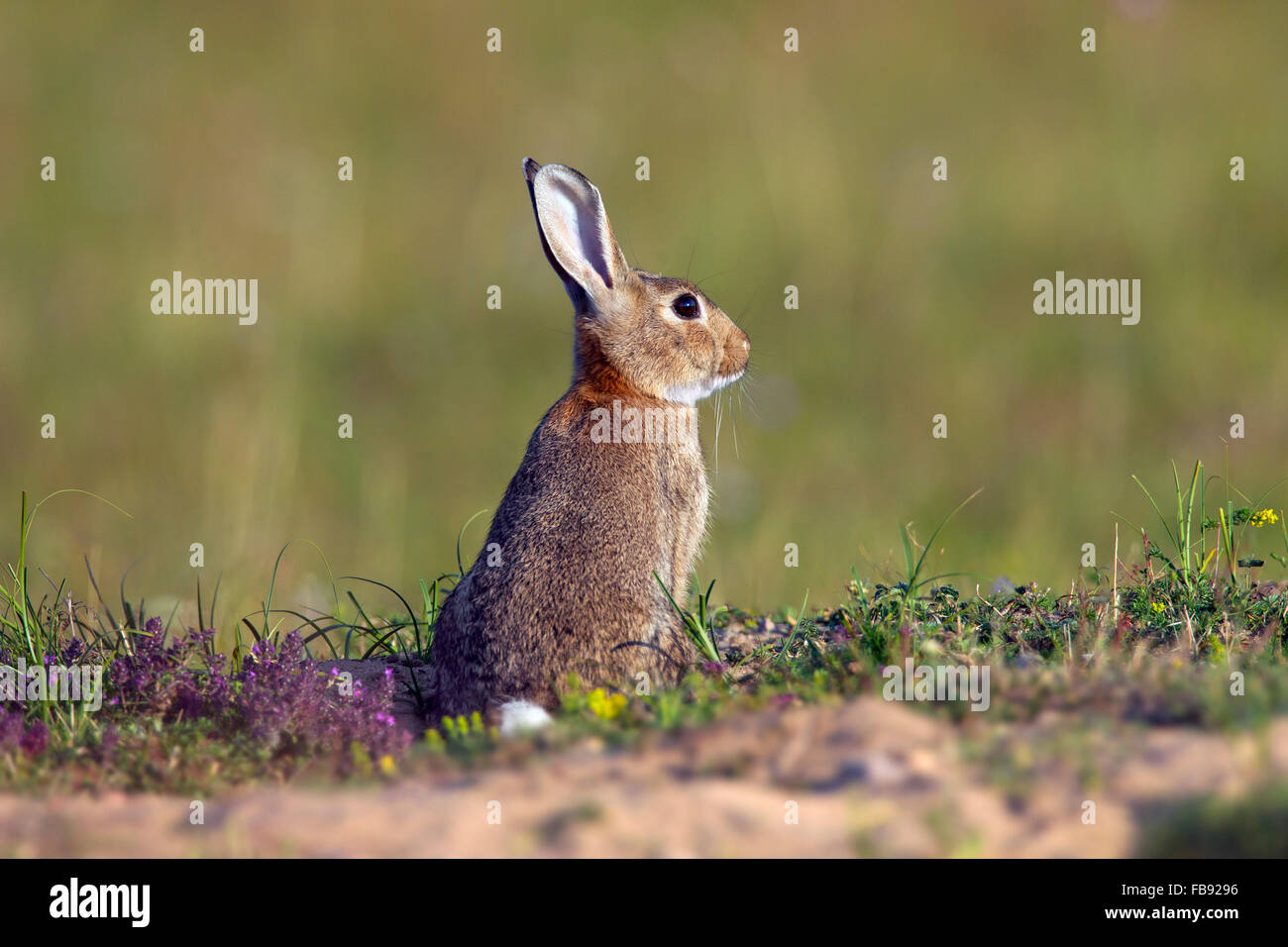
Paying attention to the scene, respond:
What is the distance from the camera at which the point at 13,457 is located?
13.6 metres

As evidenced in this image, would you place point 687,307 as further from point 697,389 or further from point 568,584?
point 568,584

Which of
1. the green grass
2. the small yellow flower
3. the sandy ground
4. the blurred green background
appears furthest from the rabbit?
the small yellow flower

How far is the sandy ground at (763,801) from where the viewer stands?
154 inches

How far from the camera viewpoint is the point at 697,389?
25.2ft

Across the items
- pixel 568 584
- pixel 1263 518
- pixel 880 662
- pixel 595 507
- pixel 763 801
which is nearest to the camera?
pixel 763 801

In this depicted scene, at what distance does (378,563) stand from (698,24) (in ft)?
36.4

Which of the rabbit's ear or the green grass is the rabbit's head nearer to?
the rabbit's ear

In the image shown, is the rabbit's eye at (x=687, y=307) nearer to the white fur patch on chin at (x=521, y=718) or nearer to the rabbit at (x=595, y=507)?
the rabbit at (x=595, y=507)

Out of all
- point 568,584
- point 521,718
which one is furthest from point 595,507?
point 521,718

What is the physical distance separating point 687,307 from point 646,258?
25.6 ft

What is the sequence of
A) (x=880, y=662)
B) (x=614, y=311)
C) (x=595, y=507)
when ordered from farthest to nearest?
(x=614, y=311), (x=595, y=507), (x=880, y=662)

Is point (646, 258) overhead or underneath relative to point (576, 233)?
overhead

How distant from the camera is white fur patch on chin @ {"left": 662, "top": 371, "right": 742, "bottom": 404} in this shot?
7.56 meters

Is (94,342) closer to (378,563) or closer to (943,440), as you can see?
(378,563)
